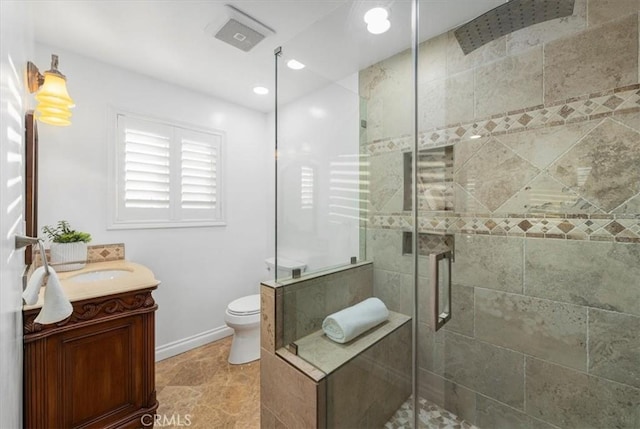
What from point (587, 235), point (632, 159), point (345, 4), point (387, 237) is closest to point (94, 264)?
point (387, 237)

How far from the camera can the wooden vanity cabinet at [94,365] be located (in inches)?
48.1

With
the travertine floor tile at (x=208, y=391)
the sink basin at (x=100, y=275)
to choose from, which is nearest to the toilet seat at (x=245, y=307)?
the travertine floor tile at (x=208, y=391)

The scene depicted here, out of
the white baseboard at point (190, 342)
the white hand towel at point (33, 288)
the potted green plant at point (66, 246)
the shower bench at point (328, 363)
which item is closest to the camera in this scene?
the white hand towel at point (33, 288)

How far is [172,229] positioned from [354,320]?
1.81 m

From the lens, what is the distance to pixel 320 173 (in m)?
1.88

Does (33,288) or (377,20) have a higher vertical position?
(377,20)

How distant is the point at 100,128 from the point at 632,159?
3.12 metres

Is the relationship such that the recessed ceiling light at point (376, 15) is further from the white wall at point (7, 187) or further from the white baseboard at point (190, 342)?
the white baseboard at point (190, 342)

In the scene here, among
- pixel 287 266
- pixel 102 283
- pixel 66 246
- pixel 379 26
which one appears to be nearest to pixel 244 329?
pixel 287 266

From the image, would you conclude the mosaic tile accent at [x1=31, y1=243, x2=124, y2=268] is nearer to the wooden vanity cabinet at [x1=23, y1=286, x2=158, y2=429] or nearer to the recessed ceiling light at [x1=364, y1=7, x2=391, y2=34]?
the wooden vanity cabinet at [x1=23, y1=286, x2=158, y2=429]

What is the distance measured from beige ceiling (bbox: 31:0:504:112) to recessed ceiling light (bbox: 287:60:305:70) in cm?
3

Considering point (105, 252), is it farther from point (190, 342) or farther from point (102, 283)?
point (190, 342)

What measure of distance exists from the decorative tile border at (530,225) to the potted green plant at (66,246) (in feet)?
6.39

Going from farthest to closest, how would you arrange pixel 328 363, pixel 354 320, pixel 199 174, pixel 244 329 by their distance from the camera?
pixel 199 174, pixel 244 329, pixel 354 320, pixel 328 363
